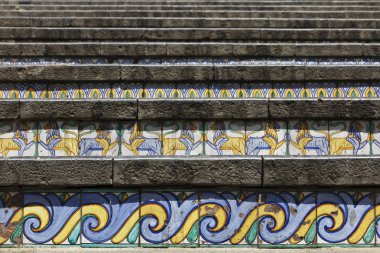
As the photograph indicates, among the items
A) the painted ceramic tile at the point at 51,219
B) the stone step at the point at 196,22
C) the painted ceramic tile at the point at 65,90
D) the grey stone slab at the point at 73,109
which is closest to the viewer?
the painted ceramic tile at the point at 51,219

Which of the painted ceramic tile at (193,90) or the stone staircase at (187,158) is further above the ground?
the painted ceramic tile at (193,90)

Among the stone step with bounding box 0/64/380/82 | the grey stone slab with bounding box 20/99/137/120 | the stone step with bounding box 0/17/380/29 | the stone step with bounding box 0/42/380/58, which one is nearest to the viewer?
the grey stone slab with bounding box 20/99/137/120

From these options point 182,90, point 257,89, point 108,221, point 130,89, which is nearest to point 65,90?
point 130,89

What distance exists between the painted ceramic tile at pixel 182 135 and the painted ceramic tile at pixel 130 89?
1498 mm

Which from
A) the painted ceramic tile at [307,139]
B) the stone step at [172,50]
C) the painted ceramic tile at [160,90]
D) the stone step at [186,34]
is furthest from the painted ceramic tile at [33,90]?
the painted ceramic tile at [307,139]

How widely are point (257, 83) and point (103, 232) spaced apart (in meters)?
2.78

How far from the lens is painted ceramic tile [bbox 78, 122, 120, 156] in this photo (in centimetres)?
368

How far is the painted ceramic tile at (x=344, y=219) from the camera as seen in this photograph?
319 cm

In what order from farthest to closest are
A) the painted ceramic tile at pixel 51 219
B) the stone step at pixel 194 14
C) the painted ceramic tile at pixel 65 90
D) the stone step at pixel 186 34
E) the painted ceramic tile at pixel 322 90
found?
the stone step at pixel 194 14
the stone step at pixel 186 34
the painted ceramic tile at pixel 322 90
the painted ceramic tile at pixel 65 90
the painted ceramic tile at pixel 51 219

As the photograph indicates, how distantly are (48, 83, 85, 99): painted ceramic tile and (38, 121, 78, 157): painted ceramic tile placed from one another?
4.85 ft

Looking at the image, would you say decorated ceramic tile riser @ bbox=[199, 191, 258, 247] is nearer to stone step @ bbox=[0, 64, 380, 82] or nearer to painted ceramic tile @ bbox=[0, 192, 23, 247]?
painted ceramic tile @ bbox=[0, 192, 23, 247]

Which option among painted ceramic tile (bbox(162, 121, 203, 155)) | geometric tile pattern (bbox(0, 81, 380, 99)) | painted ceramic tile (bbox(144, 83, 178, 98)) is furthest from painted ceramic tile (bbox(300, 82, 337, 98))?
painted ceramic tile (bbox(162, 121, 203, 155))

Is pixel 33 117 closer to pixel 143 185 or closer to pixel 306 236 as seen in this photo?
pixel 143 185

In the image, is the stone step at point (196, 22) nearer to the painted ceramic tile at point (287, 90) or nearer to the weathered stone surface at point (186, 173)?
the painted ceramic tile at point (287, 90)
